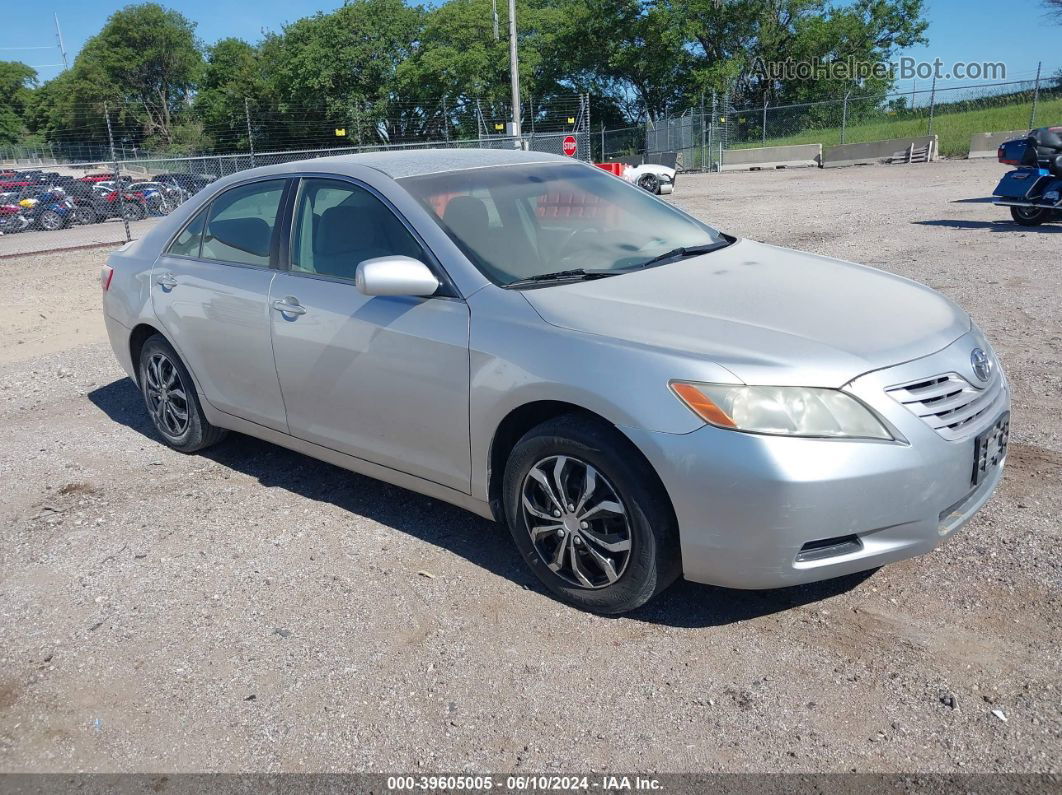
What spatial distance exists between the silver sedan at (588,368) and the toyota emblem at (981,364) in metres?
0.02

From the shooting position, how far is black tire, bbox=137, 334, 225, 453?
16.8ft

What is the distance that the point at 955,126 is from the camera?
30828mm

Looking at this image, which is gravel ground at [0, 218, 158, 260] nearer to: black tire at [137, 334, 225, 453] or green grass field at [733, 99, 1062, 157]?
black tire at [137, 334, 225, 453]

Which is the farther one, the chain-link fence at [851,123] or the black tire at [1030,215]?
the chain-link fence at [851,123]

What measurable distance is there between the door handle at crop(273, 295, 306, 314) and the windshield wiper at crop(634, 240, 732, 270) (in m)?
1.56

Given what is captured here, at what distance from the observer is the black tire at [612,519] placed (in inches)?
122

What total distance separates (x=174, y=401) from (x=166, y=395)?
0.07m

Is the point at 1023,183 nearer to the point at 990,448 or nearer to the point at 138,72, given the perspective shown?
the point at 990,448

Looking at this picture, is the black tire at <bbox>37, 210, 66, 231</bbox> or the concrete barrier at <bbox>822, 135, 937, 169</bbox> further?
the concrete barrier at <bbox>822, 135, 937, 169</bbox>

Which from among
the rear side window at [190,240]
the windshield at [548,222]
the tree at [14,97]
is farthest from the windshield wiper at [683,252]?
the tree at [14,97]

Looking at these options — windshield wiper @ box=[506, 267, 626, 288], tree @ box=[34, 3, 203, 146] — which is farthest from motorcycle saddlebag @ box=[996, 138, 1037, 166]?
tree @ box=[34, 3, 203, 146]

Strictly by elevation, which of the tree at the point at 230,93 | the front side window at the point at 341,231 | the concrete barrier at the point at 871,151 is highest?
the tree at the point at 230,93

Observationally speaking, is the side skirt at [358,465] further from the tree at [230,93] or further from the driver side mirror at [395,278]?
the tree at [230,93]

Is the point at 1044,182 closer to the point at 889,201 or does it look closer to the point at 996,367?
the point at 889,201
